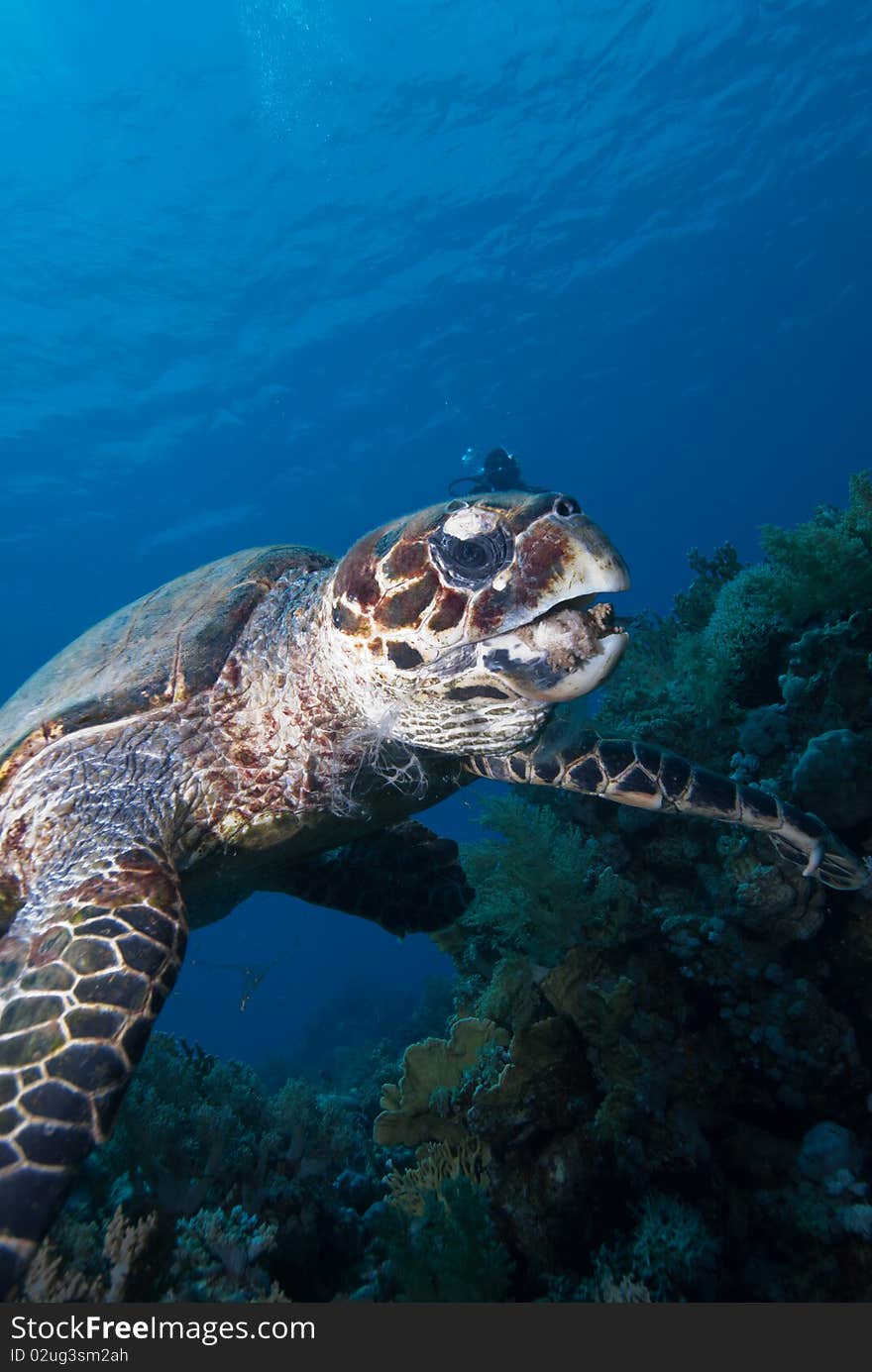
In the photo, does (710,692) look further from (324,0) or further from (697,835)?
(324,0)

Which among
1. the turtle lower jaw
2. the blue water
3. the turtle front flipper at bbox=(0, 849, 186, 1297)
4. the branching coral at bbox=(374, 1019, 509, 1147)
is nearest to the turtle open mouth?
the turtle lower jaw

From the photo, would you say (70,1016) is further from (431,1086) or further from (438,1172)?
(431,1086)

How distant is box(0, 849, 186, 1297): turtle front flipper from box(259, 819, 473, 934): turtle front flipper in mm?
1777

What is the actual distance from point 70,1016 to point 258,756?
3.88 feet

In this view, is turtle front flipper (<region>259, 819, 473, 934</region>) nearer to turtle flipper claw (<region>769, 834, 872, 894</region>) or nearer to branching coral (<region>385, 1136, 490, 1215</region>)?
branching coral (<region>385, 1136, 490, 1215</region>)

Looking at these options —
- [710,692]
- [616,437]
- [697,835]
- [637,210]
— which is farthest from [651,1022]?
Result: [616,437]

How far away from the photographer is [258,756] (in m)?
2.70

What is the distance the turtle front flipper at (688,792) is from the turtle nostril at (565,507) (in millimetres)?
1138

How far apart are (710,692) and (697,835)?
1099 mm

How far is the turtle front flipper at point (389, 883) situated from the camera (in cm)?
386

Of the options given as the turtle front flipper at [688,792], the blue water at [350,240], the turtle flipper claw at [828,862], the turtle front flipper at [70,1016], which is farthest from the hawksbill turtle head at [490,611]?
the blue water at [350,240]

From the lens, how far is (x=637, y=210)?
2806 centimetres

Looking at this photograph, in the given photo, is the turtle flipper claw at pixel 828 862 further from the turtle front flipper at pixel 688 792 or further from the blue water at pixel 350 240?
the blue water at pixel 350 240

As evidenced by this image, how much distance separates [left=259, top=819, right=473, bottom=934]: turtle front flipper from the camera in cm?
386
